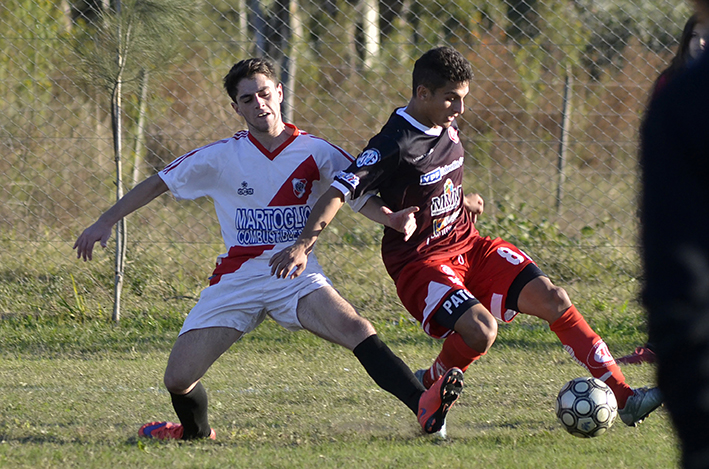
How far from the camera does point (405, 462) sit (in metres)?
3.08

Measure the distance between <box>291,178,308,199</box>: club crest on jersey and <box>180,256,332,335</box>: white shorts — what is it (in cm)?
37

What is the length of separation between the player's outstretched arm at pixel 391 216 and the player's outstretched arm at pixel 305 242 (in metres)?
0.21

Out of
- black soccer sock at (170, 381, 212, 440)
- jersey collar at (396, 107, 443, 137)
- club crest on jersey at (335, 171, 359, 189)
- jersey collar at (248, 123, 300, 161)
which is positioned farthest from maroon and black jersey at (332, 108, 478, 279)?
black soccer sock at (170, 381, 212, 440)

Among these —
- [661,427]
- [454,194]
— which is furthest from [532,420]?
[454,194]

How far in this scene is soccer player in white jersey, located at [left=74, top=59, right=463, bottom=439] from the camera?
3377 mm

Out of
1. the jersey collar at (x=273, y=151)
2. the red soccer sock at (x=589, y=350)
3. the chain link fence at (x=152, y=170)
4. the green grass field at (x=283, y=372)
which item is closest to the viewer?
the green grass field at (x=283, y=372)

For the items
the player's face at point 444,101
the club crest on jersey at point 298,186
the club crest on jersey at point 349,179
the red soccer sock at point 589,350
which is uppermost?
the player's face at point 444,101

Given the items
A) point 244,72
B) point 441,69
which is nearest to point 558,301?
point 441,69

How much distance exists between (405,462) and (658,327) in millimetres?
2196

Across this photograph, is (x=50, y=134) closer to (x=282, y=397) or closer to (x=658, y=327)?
(x=282, y=397)

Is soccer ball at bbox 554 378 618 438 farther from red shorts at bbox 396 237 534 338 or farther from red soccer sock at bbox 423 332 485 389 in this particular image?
red shorts at bbox 396 237 534 338

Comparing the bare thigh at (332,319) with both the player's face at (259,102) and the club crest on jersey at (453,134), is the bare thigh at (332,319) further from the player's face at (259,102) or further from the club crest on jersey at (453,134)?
the club crest on jersey at (453,134)

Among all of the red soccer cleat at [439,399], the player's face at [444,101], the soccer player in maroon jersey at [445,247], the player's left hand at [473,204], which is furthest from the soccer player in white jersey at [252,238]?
the player's left hand at [473,204]

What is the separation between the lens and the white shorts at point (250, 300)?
3.50m
